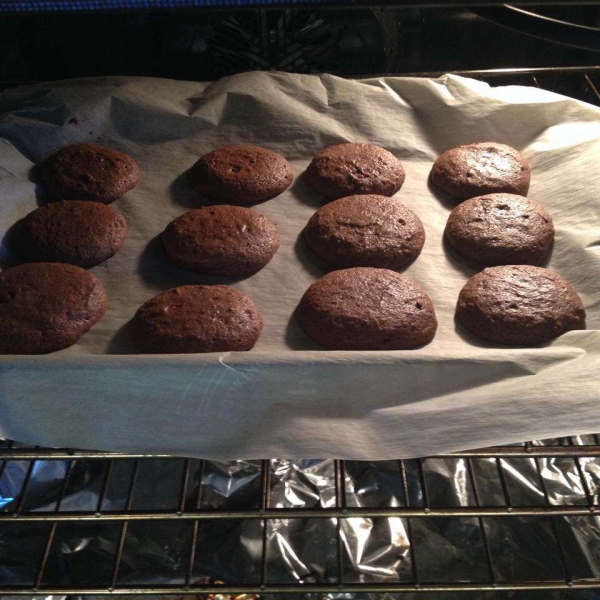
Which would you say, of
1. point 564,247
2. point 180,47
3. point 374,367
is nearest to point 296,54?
point 180,47

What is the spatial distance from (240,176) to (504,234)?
0.63 m

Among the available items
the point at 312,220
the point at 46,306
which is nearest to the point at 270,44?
the point at 312,220

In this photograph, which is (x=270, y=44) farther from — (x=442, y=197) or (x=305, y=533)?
(x=305, y=533)

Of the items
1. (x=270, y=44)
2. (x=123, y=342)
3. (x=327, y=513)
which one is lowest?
(x=327, y=513)

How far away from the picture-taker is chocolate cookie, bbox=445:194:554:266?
→ 1388 millimetres

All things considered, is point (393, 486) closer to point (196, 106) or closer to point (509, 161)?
point (509, 161)

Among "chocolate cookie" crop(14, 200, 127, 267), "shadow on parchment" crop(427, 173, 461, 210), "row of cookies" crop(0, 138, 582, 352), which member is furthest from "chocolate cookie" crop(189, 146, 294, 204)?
"shadow on parchment" crop(427, 173, 461, 210)

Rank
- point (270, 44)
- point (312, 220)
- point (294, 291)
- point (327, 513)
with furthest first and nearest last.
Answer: point (270, 44)
point (312, 220)
point (294, 291)
point (327, 513)

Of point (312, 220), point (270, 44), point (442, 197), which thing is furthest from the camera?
point (270, 44)

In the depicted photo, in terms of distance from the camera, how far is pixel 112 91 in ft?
5.27

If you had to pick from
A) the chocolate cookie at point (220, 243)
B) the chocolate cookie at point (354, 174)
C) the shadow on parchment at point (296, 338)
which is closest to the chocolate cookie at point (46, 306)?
the chocolate cookie at point (220, 243)

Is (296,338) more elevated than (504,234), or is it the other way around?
(504,234)

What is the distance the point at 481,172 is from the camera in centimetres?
154

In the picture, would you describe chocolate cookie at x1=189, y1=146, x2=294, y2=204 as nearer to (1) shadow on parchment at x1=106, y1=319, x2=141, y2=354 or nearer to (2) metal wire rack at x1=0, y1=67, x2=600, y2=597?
(1) shadow on parchment at x1=106, y1=319, x2=141, y2=354
